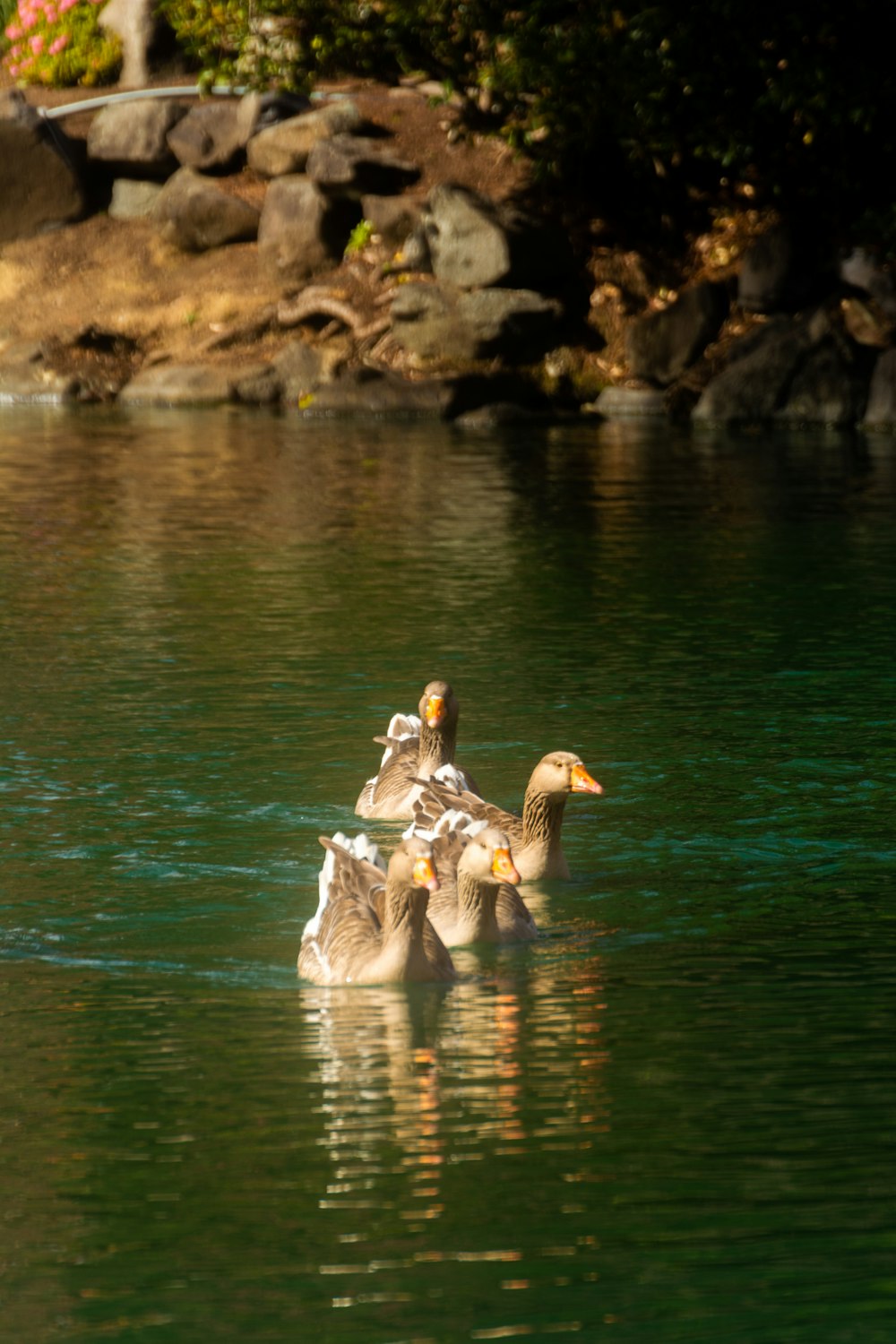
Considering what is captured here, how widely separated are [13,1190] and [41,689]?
7.40 meters

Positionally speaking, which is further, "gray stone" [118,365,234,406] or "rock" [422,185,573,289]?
"gray stone" [118,365,234,406]

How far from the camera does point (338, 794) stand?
10852mm

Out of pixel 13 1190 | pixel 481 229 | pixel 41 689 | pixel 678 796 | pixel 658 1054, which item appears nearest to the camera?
pixel 13 1190

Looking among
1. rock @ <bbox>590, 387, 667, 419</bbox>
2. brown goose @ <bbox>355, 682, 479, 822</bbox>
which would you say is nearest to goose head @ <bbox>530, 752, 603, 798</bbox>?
brown goose @ <bbox>355, 682, 479, 822</bbox>

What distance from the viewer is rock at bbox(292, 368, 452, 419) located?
33812mm

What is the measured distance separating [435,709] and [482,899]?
2.27m

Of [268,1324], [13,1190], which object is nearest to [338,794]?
[13,1190]

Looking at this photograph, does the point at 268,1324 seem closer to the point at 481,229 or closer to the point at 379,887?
the point at 379,887

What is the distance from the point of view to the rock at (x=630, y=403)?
114 feet

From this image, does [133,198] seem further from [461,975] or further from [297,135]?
[461,975]

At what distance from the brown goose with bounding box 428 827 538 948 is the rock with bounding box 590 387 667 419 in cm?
2622

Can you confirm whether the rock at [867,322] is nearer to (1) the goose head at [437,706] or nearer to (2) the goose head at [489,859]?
(1) the goose head at [437,706]

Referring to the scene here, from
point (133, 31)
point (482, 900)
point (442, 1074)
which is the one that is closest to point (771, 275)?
point (133, 31)

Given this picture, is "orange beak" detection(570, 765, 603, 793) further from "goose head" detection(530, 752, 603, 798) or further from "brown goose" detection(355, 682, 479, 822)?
"brown goose" detection(355, 682, 479, 822)
